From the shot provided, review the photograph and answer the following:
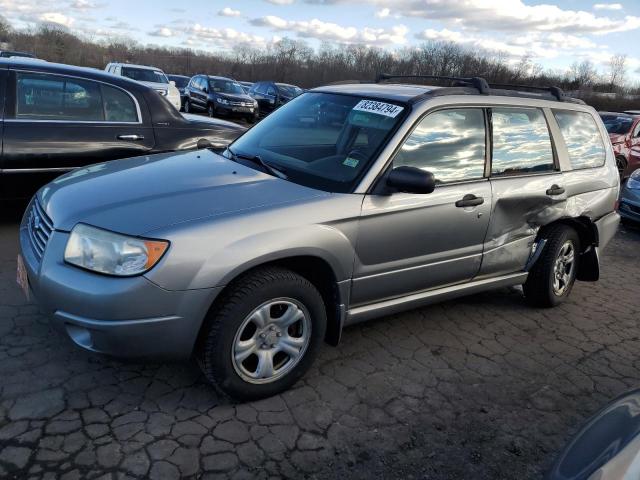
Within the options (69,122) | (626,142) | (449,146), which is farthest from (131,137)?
(626,142)

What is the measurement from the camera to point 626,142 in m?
12.4

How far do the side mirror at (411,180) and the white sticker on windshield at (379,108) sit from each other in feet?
1.66

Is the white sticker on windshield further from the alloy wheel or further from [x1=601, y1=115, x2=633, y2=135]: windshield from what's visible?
[x1=601, y1=115, x2=633, y2=135]: windshield

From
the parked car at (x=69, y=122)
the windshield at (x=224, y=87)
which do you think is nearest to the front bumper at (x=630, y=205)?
the parked car at (x=69, y=122)

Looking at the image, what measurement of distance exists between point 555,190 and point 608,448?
9.21 ft

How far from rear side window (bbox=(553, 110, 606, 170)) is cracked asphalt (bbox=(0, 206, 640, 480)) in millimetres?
1516

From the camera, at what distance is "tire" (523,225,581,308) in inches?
174

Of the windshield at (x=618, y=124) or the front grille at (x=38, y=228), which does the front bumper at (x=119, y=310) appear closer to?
the front grille at (x=38, y=228)

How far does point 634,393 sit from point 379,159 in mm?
1803

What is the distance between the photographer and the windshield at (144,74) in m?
17.4

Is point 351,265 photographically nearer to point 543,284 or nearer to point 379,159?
point 379,159

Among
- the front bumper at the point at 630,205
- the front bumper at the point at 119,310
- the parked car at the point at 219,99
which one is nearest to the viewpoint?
the front bumper at the point at 119,310

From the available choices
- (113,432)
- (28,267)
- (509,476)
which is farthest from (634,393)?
(28,267)

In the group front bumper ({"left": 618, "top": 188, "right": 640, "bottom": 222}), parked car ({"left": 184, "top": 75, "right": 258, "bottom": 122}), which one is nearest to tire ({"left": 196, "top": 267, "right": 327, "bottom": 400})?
front bumper ({"left": 618, "top": 188, "right": 640, "bottom": 222})
